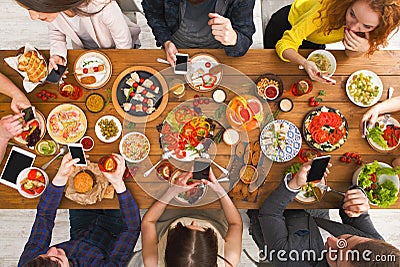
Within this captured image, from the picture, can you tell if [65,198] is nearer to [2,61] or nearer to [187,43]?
[2,61]

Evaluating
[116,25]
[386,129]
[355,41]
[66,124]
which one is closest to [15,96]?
[66,124]

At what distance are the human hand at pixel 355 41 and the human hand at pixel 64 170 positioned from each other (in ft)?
4.94

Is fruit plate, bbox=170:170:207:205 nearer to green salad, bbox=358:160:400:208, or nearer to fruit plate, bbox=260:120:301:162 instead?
fruit plate, bbox=260:120:301:162

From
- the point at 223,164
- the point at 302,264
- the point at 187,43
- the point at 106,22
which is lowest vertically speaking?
Answer: the point at 302,264

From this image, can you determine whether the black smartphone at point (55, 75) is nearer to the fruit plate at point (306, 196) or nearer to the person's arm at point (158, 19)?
the person's arm at point (158, 19)

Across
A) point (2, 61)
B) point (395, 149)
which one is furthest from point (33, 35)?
point (395, 149)

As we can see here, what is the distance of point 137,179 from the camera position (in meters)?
1.80

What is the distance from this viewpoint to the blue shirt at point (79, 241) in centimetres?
175

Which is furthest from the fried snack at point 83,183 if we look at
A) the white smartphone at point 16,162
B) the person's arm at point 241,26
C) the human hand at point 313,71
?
the human hand at point 313,71

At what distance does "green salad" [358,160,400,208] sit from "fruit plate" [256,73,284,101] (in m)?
0.59

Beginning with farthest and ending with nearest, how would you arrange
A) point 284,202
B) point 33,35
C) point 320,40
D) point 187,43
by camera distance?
point 33,35 < point 187,43 < point 320,40 < point 284,202

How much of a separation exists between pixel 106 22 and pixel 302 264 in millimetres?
1675

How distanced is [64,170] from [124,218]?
405mm

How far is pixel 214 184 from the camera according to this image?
70.1 inches
